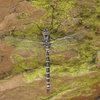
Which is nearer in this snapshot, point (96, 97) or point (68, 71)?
point (68, 71)

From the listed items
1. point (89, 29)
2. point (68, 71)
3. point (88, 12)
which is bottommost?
point (68, 71)

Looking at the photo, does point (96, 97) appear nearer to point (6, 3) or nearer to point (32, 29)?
point (32, 29)

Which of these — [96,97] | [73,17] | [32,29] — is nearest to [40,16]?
[32,29]

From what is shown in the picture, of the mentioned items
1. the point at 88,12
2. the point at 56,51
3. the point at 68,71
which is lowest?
the point at 68,71

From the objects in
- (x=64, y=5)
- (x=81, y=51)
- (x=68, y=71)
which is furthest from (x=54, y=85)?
(x=64, y=5)

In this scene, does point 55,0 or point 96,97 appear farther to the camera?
point 96,97

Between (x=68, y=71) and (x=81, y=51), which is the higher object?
(x=81, y=51)

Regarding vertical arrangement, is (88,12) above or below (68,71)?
above

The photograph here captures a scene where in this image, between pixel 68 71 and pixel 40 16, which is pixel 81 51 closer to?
pixel 68 71
